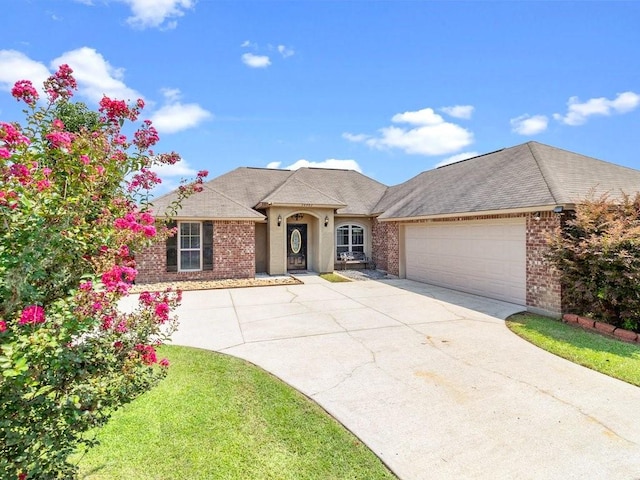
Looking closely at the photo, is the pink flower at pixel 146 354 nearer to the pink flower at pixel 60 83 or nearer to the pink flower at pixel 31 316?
the pink flower at pixel 31 316

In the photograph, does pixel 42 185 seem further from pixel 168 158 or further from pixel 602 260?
pixel 602 260

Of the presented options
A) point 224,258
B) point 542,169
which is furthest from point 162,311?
point 224,258

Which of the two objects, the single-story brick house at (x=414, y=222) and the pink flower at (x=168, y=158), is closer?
the pink flower at (x=168, y=158)

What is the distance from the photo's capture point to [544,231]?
8.99 meters

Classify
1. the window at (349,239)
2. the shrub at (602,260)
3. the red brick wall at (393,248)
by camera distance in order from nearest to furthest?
the shrub at (602,260)
the red brick wall at (393,248)
the window at (349,239)

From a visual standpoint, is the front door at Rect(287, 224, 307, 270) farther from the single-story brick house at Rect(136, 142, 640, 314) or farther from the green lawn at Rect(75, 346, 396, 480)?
the green lawn at Rect(75, 346, 396, 480)

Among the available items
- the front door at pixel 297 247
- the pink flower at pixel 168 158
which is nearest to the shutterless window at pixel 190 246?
the front door at pixel 297 247

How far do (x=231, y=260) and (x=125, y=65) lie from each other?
837cm

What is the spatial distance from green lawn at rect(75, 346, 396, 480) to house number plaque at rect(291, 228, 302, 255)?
12.7 meters

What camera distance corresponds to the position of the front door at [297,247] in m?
17.6

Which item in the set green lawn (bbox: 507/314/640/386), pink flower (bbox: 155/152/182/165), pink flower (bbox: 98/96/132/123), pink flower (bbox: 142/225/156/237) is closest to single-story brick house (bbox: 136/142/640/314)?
green lawn (bbox: 507/314/640/386)

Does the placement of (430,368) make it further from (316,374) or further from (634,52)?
(634,52)

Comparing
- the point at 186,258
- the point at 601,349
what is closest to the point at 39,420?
the point at 601,349

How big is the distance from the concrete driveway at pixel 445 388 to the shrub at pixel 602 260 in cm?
192
